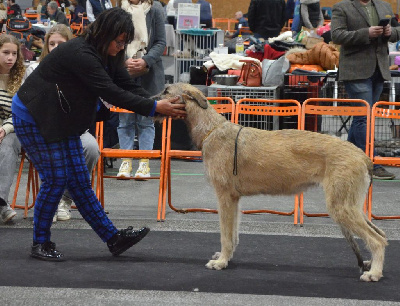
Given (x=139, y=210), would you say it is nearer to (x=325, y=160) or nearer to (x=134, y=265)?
(x=134, y=265)

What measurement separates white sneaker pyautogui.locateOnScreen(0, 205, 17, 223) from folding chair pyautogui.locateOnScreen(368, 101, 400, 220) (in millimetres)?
3018

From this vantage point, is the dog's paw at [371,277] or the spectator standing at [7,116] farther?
the spectator standing at [7,116]

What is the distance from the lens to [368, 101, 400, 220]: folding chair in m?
5.90

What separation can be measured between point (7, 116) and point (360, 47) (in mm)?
3600

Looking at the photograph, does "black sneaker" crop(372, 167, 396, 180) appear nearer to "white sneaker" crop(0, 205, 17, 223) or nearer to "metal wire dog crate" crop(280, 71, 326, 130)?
"metal wire dog crate" crop(280, 71, 326, 130)

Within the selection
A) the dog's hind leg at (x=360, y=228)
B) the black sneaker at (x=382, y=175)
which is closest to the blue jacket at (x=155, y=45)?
the black sneaker at (x=382, y=175)

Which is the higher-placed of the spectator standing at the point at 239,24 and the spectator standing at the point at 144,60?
the spectator standing at the point at 239,24

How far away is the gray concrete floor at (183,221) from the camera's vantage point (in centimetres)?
381

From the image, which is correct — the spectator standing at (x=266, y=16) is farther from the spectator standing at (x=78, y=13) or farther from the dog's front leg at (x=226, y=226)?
the dog's front leg at (x=226, y=226)

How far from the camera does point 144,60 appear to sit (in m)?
7.05

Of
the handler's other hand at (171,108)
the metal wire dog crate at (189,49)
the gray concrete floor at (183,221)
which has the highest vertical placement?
the metal wire dog crate at (189,49)

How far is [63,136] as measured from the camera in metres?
4.50

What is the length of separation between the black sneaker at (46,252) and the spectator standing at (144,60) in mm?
2378

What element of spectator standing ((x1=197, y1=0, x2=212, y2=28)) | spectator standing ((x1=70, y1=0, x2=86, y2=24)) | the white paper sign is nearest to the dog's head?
the white paper sign
